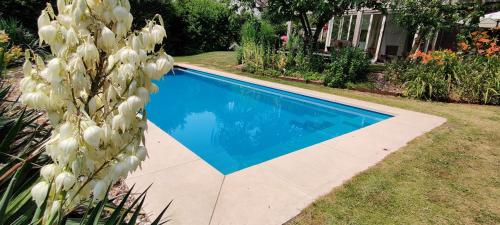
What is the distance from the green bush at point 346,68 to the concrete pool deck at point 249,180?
5.29 metres

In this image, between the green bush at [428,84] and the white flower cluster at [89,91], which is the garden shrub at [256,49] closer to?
the green bush at [428,84]

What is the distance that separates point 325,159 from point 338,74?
6.61m

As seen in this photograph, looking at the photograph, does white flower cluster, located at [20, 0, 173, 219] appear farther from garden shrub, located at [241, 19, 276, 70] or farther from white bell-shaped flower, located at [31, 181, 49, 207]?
garden shrub, located at [241, 19, 276, 70]

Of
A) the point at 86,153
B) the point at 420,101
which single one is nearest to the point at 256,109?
the point at 420,101

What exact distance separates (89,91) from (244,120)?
7004 millimetres

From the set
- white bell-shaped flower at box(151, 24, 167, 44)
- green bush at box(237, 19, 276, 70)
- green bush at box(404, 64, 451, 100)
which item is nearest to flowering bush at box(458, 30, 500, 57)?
green bush at box(404, 64, 451, 100)

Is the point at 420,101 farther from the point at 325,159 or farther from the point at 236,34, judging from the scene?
the point at 236,34

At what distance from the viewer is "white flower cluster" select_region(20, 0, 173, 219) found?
977 millimetres

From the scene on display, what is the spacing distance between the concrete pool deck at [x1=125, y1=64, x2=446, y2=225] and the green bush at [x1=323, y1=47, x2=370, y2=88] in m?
5.29

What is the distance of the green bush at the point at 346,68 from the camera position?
10.3m

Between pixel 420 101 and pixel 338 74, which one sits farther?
pixel 338 74

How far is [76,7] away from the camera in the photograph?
0.98 metres

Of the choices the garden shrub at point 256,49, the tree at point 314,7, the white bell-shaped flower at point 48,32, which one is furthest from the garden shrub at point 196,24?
the white bell-shaped flower at point 48,32

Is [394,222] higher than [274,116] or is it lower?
higher
